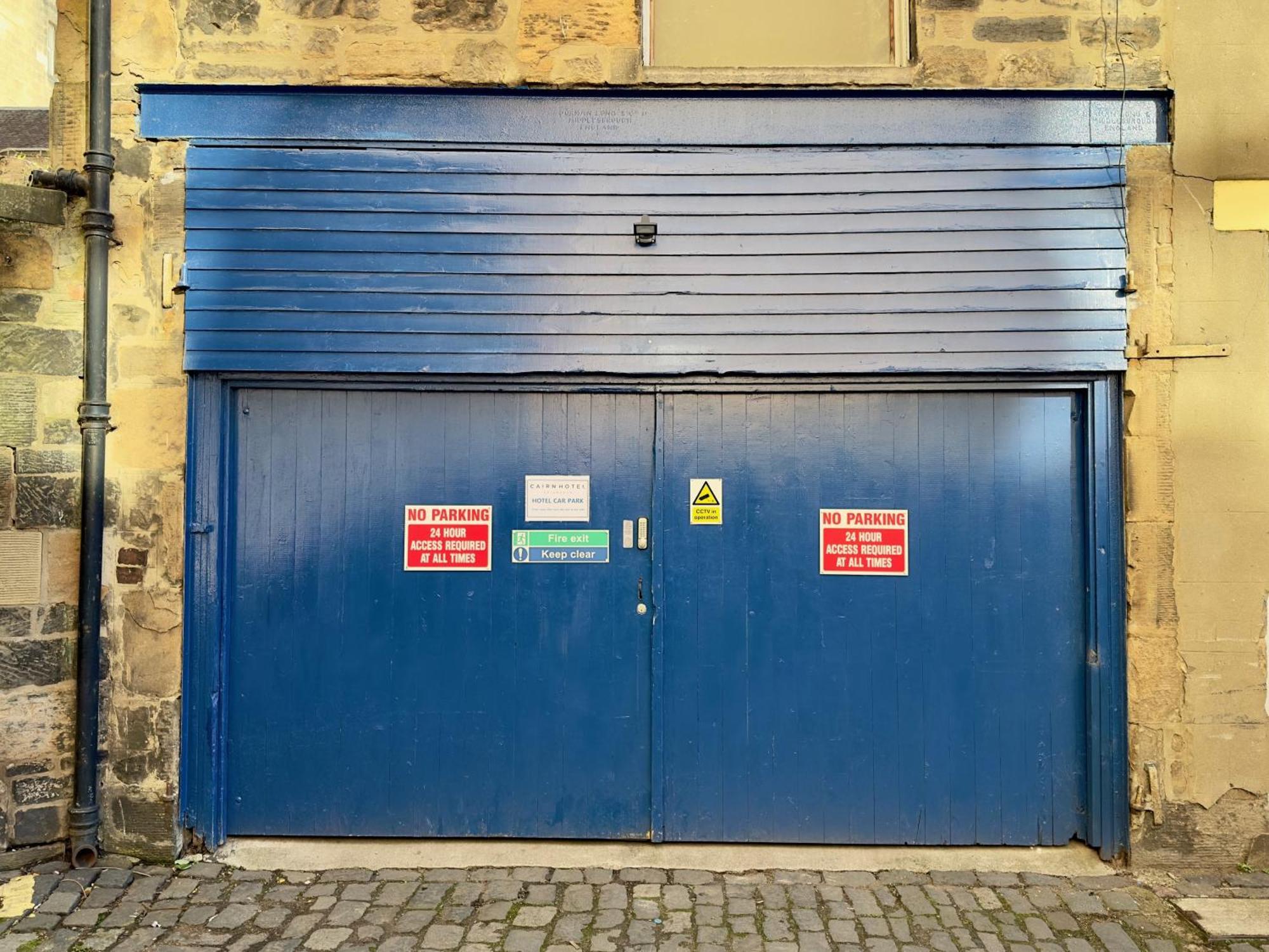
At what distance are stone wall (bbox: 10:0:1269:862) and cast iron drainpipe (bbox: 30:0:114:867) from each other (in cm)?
6

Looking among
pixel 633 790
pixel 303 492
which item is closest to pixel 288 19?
pixel 303 492

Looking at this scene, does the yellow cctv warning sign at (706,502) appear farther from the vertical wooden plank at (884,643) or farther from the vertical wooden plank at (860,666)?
the vertical wooden plank at (884,643)

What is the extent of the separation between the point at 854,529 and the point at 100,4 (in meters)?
4.42

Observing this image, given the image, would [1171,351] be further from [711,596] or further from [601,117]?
[601,117]

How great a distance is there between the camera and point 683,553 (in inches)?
154

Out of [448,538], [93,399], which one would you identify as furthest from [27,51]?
[448,538]

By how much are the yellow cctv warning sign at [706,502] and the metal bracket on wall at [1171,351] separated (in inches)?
80.6

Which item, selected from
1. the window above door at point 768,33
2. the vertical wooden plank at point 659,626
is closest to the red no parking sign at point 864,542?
the vertical wooden plank at point 659,626

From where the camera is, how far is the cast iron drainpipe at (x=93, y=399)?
370cm

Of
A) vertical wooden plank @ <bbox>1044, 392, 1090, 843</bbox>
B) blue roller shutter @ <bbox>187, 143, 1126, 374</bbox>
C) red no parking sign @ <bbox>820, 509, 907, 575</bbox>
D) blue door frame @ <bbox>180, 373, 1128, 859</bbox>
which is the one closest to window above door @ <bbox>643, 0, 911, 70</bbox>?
blue roller shutter @ <bbox>187, 143, 1126, 374</bbox>

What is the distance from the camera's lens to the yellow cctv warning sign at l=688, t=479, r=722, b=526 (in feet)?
12.8

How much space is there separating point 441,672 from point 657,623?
1087 mm

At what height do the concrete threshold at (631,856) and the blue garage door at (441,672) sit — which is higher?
the blue garage door at (441,672)

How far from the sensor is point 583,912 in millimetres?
3320
